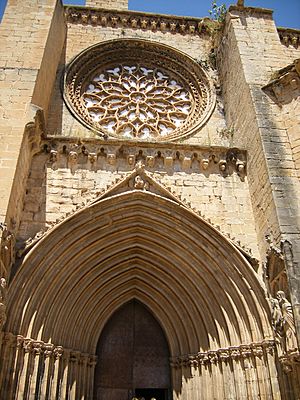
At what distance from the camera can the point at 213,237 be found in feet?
20.6

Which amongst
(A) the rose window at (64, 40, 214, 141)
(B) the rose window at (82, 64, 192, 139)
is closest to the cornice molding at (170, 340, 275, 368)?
(A) the rose window at (64, 40, 214, 141)

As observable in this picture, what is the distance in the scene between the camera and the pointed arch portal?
18.4ft

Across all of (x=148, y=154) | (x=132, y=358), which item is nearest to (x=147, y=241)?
(x=148, y=154)

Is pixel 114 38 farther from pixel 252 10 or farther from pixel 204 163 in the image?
pixel 204 163

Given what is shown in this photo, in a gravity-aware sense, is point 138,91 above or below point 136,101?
above

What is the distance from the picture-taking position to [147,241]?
6.67 m

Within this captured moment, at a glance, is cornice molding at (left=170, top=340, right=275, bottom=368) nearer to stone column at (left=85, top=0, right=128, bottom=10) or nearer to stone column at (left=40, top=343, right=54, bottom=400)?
stone column at (left=40, top=343, right=54, bottom=400)

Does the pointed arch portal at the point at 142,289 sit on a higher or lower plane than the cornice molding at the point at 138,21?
lower

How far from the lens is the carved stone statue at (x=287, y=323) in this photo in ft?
15.5

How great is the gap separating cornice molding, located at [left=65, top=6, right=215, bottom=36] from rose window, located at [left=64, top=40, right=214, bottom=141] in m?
0.72

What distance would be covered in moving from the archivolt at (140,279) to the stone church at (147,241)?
0.02 m

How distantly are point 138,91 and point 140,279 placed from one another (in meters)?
4.68

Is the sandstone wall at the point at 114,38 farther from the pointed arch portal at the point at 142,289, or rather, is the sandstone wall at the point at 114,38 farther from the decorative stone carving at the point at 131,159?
the pointed arch portal at the point at 142,289

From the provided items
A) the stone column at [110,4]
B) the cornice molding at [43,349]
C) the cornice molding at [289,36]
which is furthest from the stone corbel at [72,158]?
the cornice molding at [289,36]
